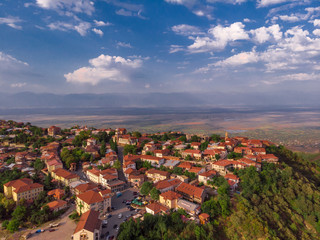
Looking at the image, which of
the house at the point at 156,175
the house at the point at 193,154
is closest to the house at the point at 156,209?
the house at the point at 156,175

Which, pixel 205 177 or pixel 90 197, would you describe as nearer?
pixel 90 197

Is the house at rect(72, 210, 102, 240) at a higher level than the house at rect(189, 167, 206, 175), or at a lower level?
lower

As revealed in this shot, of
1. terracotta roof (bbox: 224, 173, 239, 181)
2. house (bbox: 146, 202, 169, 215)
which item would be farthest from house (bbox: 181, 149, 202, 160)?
house (bbox: 146, 202, 169, 215)

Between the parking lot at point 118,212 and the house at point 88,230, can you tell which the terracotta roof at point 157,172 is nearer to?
the parking lot at point 118,212

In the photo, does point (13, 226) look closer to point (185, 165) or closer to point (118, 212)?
point (118, 212)

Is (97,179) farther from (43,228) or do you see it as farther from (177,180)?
(177,180)

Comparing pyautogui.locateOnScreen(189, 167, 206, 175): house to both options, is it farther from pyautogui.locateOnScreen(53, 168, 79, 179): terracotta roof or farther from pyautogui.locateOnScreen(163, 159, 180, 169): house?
pyautogui.locateOnScreen(53, 168, 79, 179): terracotta roof

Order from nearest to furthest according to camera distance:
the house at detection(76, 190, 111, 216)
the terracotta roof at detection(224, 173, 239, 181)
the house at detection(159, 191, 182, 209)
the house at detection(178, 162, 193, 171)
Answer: the house at detection(76, 190, 111, 216), the house at detection(159, 191, 182, 209), the terracotta roof at detection(224, 173, 239, 181), the house at detection(178, 162, 193, 171)

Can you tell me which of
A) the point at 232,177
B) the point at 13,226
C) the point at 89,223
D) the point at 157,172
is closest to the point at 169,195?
the point at 157,172
